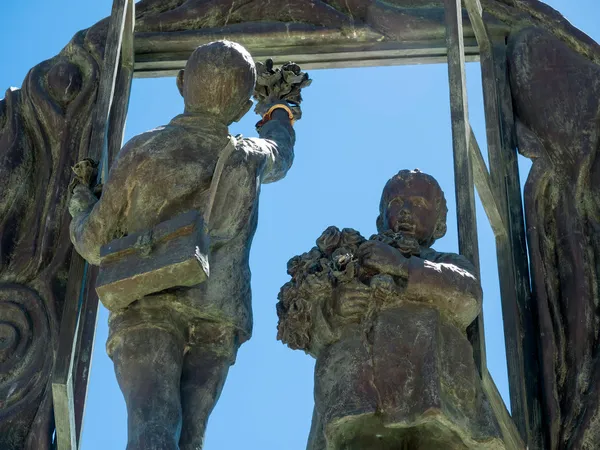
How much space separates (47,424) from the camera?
899cm

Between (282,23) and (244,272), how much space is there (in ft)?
7.34

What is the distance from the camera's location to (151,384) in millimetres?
8398

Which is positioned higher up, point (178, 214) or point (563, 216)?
point (563, 216)

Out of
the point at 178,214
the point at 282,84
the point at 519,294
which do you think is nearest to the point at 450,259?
the point at 519,294

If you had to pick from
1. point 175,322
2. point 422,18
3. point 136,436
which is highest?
point 422,18

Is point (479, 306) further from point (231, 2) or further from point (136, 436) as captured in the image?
point (231, 2)

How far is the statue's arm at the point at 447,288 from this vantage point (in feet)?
28.1

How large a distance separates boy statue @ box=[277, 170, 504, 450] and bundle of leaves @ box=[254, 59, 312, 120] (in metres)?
1.14

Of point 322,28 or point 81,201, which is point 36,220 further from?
point 322,28

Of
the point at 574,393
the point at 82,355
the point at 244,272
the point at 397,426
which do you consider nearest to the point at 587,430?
the point at 574,393

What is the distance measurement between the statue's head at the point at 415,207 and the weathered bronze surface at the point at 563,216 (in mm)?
571

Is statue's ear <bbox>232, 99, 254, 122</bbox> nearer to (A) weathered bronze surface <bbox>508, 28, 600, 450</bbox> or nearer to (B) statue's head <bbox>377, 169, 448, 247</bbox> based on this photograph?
(B) statue's head <bbox>377, 169, 448, 247</bbox>

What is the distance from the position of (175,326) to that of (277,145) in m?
1.14

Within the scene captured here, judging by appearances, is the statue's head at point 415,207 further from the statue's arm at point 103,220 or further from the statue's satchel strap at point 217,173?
the statue's arm at point 103,220
